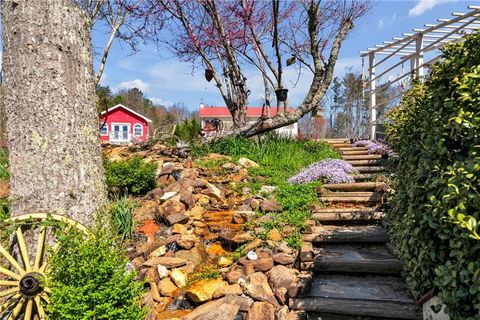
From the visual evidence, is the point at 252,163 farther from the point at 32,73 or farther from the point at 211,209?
the point at 32,73

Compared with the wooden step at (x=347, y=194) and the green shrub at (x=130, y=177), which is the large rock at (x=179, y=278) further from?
the wooden step at (x=347, y=194)

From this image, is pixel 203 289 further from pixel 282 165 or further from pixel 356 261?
pixel 282 165

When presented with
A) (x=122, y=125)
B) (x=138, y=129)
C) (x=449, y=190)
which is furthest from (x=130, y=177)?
(x=138, y=129)

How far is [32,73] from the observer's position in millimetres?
2428

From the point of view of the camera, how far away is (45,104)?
96.5 inches

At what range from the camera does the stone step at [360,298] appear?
2.49m

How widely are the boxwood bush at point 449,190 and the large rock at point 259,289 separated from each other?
109cm

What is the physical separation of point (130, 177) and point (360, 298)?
10.1 feet

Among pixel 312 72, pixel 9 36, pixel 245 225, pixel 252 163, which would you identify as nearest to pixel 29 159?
pixel 9 36

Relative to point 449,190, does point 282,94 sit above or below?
above

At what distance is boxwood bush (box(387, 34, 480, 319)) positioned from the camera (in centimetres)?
137

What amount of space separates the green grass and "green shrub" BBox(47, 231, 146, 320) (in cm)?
161

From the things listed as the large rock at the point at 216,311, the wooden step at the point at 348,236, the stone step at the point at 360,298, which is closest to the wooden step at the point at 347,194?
the wooden step at the point at 348,236

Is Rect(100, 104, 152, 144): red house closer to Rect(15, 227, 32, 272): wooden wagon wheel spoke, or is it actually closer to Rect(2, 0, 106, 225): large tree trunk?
Rect(2, 0, 106, 225): large tree trunk
